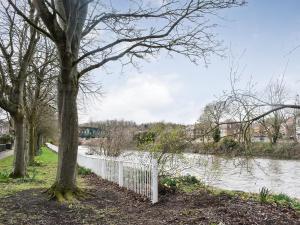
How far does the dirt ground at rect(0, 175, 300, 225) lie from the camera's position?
23.7ft

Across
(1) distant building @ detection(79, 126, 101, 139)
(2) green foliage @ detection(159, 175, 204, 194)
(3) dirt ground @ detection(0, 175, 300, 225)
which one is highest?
(1) distant building @ detection(79, 126, 101, 139)

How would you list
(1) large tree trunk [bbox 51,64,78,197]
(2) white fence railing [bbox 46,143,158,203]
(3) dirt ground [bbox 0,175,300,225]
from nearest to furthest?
1. (3) dirt ground [bbox 0,175,300,225]
2. (2) white fence railing [bbox 46,143,158,203]
3. (1) large tree trunk [bbox 51,64,78,197]

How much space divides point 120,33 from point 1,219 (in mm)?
5911

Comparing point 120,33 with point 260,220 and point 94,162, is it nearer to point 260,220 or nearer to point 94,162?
point 260,220

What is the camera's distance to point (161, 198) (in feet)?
33.9

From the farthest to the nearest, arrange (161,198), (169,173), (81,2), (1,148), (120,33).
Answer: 1. (1,148)
2. (169,173)
3. (120,33)
4. (81,2)
5. (161,198)

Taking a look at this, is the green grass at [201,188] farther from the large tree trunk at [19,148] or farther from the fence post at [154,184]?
the large tree trunk at [19,148]

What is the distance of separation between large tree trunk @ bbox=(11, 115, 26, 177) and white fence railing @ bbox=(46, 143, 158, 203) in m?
3.13

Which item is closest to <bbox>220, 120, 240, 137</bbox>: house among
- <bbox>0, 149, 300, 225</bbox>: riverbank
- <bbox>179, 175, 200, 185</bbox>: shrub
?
<bbox>0, 149, 300, 225</bbox>: riverbank

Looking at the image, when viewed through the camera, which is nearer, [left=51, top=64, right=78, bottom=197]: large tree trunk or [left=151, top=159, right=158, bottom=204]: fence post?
[left=151, top=159, right=158, bottom=204]: fence post

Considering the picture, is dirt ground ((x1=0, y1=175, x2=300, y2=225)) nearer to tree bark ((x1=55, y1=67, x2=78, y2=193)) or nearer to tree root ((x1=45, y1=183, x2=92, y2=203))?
tree root ((x1=45, y1=183, x2=92, y2=203))

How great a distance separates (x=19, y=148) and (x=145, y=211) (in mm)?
9729

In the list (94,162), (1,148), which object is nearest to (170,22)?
(94,162)

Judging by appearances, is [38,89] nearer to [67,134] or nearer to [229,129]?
[67,134]
